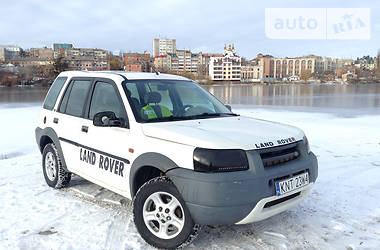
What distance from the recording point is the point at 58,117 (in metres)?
4.77

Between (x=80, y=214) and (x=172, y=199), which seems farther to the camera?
(x=80, y=214)

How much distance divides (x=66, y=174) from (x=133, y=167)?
2.00 metres

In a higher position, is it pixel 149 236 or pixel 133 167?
pixel 133 167

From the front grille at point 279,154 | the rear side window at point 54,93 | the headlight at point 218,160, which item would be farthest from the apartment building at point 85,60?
the headlight at point 218,160

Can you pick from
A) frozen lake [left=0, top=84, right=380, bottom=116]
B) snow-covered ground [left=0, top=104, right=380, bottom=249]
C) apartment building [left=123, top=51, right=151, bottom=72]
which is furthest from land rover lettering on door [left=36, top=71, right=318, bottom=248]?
apartment building [left=123, top=51, right=151, bottom=72]

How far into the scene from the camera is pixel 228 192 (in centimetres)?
278

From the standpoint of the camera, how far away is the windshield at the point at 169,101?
3674 mm

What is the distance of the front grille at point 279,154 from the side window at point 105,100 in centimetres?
171

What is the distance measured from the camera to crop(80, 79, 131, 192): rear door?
3.58 meters

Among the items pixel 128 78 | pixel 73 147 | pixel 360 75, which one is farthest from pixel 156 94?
pixel 360 75

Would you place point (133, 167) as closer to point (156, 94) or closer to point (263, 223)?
point (156, 94)

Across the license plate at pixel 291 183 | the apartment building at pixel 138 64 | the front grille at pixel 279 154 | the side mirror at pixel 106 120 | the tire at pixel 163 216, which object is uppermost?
the apartment building at pixel 138 64

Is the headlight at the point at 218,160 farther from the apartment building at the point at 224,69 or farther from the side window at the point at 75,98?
the apartment building at the point at 224,69

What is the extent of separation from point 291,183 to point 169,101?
1793mm
